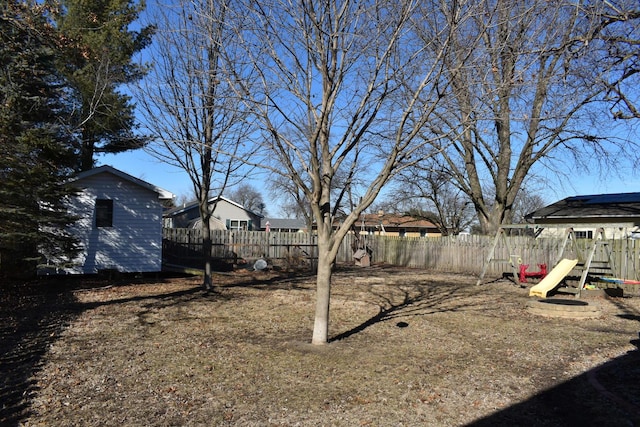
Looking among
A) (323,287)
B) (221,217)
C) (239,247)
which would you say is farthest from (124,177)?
(221,217)

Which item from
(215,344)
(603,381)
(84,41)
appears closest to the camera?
(603,381)

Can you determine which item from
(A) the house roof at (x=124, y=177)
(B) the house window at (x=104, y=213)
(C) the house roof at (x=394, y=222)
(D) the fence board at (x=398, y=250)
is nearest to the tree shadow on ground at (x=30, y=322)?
(B) the house window at (x=104, y=213)

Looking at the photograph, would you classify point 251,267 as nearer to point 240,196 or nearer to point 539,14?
point 539,14

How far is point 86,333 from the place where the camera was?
7.71m

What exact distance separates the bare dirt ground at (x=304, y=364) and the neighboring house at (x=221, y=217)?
3055 cm

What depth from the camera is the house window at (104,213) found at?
604 inches

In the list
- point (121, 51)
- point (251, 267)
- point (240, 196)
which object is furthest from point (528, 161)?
point (240, 196)

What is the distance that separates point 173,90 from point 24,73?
3.61 meters

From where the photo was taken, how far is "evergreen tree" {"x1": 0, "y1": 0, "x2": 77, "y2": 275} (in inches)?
350

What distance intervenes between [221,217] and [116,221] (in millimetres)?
29198

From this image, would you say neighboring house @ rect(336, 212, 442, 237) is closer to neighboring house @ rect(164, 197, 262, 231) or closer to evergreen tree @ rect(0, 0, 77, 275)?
neighboring house @ rect(164, 197, 262, 231)

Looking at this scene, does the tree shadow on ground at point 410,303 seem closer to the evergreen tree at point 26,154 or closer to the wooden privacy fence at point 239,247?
the evergreen tree at point 26,154

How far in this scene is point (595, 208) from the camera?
20.2m

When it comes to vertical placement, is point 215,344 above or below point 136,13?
below
